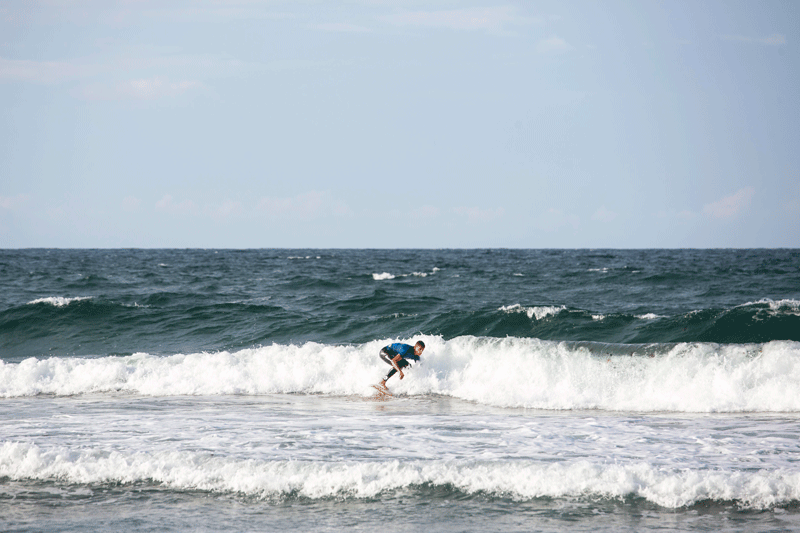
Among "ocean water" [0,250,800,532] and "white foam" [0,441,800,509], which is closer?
"ocean water" [0,250,800,532]

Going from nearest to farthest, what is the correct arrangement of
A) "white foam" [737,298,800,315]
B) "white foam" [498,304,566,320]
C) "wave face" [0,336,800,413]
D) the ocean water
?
the ocean water → "wave face" [0,336,800,413] → "white foam" [737,298,800,315] → "white foam" [498,304,566,320]

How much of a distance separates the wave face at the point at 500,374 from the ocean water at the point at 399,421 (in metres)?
0.05

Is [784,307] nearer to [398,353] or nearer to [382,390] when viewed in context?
[398,353]

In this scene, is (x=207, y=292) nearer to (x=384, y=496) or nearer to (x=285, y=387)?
(x=285, y=387)

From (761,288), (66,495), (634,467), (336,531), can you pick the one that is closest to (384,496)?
(336,531)

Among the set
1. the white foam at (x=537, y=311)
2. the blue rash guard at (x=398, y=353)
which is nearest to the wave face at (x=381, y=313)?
the white foam at (x=537, y=311)

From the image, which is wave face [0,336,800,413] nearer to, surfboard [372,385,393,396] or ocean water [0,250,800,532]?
ocean water [0,250,800,532]

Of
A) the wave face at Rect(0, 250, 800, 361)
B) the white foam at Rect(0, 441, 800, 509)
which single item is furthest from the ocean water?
the wave face at Rect(0, 250, 800, 361)

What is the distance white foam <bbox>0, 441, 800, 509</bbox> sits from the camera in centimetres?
707

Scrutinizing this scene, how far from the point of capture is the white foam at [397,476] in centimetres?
707

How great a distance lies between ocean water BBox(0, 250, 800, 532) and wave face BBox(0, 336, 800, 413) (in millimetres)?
51

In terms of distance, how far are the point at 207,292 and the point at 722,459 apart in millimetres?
26352

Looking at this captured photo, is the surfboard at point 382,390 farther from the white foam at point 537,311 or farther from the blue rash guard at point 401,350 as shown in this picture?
the white foam at point 537,311

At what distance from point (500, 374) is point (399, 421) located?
396 cm
